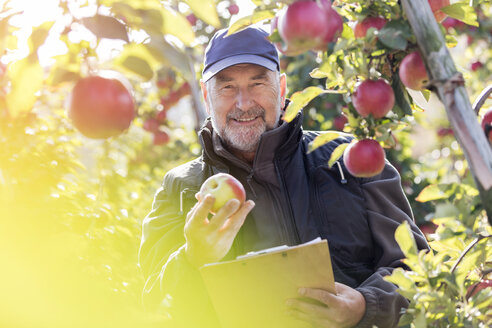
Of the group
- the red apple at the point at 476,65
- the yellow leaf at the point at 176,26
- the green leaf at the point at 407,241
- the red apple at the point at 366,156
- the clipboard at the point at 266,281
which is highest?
the yellow leaf at the point at 176,26

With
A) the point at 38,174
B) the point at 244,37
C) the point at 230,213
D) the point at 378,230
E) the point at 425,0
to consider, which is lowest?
the point at 378,230

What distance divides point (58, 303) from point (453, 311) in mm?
678

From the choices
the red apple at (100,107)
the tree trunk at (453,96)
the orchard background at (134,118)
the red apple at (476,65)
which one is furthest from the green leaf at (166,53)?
the red apple at (476,65)

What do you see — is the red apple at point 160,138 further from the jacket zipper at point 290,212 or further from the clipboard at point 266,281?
the clipboard at point 266,281

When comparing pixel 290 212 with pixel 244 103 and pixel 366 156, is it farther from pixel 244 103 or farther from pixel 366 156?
pixel 366 156

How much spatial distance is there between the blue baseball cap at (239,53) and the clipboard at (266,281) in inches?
34.1

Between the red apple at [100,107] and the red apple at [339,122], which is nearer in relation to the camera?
the red apple at [100,107]

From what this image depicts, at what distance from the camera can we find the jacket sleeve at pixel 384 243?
166 centimetres

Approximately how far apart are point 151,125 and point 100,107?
3.62 m

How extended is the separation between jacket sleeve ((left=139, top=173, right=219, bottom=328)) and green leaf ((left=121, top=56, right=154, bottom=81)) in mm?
773

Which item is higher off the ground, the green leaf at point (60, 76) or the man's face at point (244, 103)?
the green leaf at point (60, 76)

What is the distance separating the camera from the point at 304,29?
92 cm

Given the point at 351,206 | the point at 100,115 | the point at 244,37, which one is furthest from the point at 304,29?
the point at 244,37

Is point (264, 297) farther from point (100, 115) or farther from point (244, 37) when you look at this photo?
point (244, 37)
